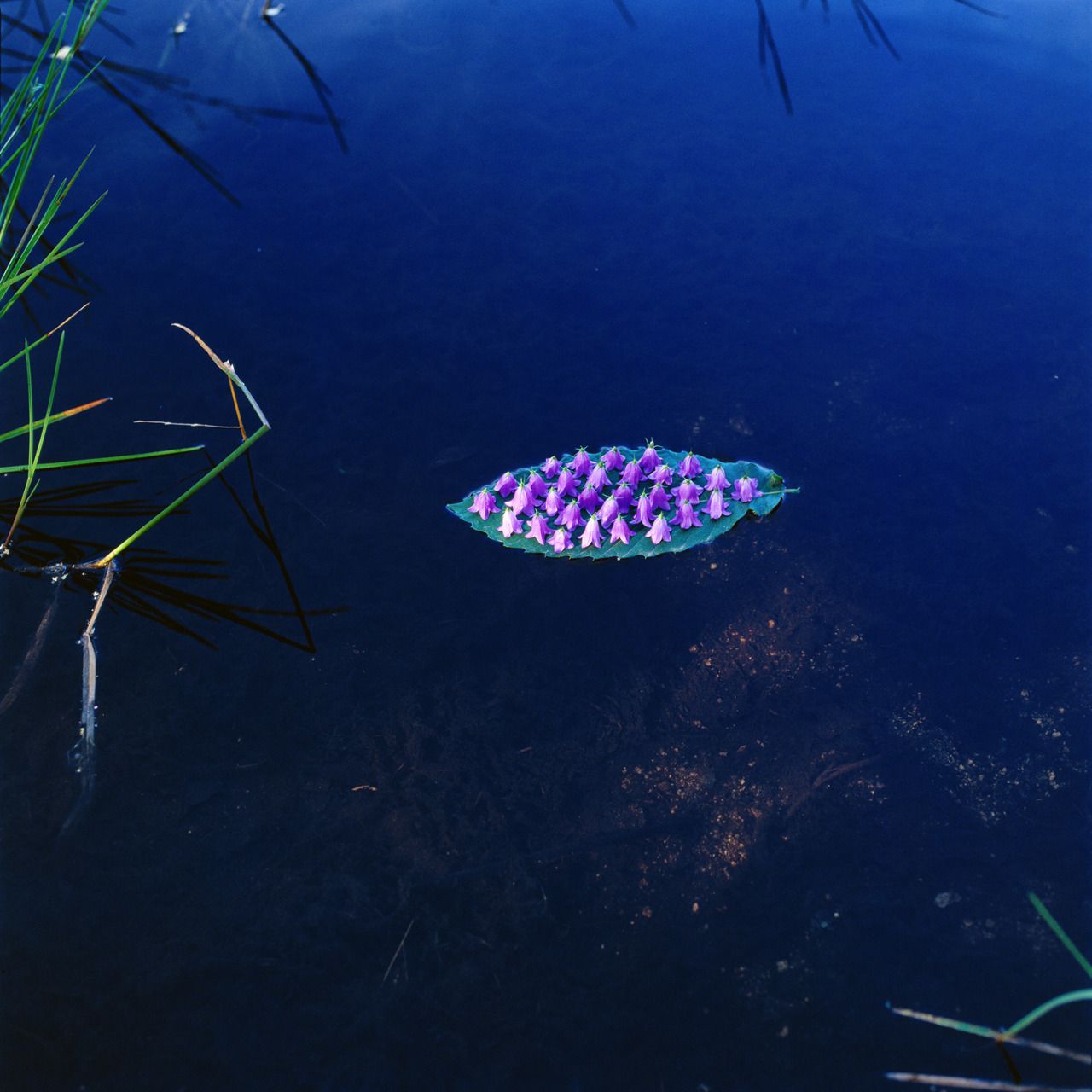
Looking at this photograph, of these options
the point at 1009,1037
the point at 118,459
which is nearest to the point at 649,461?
the point at 118,459

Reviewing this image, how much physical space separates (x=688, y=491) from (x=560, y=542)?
0.74 ft

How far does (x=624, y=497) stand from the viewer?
1.90 m

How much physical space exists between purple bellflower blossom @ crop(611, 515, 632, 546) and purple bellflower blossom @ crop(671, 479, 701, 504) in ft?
0.33

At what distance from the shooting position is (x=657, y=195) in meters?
2.47

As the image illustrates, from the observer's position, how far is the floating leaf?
71.7 inches

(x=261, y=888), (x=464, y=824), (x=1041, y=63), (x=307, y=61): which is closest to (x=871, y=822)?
(x=464, y=824)

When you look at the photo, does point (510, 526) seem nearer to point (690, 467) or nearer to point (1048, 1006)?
point (690, 467)

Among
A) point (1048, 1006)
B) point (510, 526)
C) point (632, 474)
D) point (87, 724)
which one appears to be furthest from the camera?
point (632, 474)

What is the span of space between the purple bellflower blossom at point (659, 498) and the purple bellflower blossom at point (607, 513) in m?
0.06

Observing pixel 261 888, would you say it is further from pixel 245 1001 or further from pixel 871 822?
pixel 871 822

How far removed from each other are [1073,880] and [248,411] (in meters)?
1.52

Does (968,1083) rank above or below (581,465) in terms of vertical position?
below

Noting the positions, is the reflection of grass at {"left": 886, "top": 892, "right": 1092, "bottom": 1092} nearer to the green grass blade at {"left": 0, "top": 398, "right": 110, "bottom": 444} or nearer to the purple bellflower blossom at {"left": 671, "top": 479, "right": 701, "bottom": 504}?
the purple bellflower blossom at {"left": 671, "top": 479, "right": 701, "bottom": 504}

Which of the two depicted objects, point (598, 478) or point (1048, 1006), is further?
point (598, 478)
